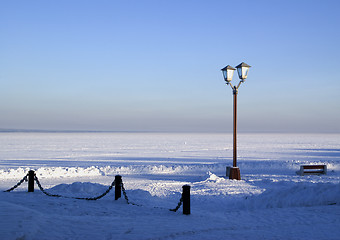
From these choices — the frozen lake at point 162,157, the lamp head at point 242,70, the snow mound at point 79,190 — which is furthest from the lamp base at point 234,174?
the snow mound at point 79,190

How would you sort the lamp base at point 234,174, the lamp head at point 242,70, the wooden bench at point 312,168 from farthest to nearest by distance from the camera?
1. the wooden bench at point 312,168
2. the lamp head at point 242,70
3. the lamp base at point 234,174

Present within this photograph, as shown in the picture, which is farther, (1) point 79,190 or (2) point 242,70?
(2) point 242,70

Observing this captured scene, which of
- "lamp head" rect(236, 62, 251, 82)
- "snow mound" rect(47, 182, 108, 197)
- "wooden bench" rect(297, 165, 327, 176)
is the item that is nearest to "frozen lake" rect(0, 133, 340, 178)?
"wooden bench" rect(297, 165, 327, 176)

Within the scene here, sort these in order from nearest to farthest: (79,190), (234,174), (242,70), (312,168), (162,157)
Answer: (79,190), (234,174), (242,70), (312,168), (162,157)

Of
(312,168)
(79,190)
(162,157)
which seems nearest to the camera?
(79,190)

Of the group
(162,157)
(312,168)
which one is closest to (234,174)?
(312,168)

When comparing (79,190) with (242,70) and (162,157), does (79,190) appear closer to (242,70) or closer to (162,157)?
(242,70)

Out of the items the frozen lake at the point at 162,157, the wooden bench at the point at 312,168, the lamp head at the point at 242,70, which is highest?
Result: the lamp head at the point at 242,70

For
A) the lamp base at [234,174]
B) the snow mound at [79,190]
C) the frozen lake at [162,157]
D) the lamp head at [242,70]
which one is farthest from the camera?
the frozen lake at [162,157]

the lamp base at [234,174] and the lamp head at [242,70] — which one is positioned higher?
the lamp head at [242,70]

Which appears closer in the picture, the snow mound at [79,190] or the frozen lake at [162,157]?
the snow mound at [79,190]

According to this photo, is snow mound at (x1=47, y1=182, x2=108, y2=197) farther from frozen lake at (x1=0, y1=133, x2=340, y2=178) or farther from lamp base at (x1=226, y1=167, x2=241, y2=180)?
frozen lake at (x1=0, y1=133, x2=340, y2=178)

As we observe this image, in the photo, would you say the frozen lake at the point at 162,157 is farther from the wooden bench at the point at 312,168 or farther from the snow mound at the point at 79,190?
the snow mound at the point at 79,190

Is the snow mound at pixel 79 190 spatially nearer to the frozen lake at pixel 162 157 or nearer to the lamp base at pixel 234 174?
the lamp base at pixel 234 174
